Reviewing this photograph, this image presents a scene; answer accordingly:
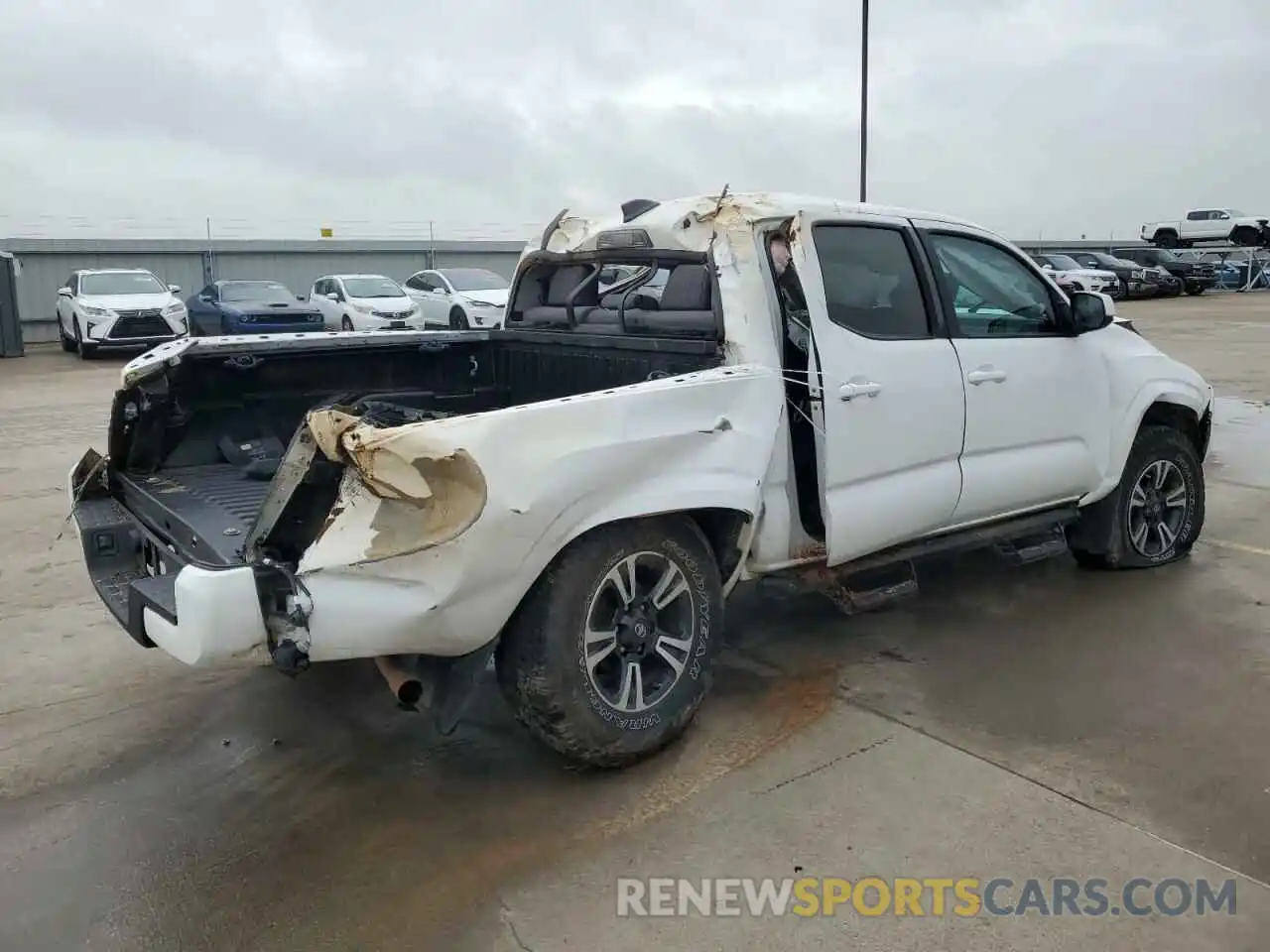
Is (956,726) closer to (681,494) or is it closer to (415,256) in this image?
Answer: (681,494)

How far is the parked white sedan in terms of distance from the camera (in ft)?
62.8

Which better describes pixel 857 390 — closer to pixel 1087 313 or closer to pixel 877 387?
pixel 877 387

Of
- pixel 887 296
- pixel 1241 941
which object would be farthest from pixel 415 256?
pixel 1241 941

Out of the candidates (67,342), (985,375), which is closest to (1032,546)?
(985,375)

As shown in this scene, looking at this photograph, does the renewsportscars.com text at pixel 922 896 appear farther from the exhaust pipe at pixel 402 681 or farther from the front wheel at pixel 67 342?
the front wheel at pixel 67 342

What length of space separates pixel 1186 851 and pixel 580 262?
3328 millimetres

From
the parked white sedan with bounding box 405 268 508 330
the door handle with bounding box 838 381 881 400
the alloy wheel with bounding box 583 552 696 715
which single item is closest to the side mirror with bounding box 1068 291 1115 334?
the door handle with bounding box 838 381 881 400

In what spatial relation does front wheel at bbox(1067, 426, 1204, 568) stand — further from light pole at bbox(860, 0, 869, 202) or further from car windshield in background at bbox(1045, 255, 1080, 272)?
car windshield in background at bbox(1045, 255, 1080, 272)

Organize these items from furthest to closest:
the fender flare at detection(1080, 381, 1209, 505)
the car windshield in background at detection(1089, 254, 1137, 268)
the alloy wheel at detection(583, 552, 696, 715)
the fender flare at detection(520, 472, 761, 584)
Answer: the car windshield in background at detection(1089, 254, 1137, 268) → the fender flare at detection(1080, 381, 1209, 505) → the alloy wheel at detection(583, 552, 696, 715) → the fender flare at detection(520, 472, 761, 584)

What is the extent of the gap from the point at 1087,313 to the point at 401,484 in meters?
3.47

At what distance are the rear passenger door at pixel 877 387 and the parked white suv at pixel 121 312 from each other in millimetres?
17955

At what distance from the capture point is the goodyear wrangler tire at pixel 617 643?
329 centimetres

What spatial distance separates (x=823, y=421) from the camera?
3.85 meters

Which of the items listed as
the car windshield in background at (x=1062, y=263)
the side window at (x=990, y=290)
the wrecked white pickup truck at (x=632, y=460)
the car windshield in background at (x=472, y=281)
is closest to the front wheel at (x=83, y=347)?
the car windshield in background at (x=472, y=281)
